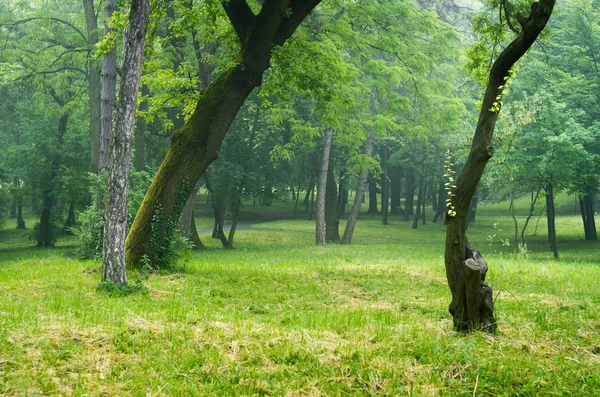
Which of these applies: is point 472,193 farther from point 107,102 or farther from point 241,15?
point 107,102

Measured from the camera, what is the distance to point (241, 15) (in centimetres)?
1265

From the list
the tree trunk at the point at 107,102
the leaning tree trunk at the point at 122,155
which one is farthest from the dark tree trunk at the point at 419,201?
the leaning tree trunk at the point at 122,155

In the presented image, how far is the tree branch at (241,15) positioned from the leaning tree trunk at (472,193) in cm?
753

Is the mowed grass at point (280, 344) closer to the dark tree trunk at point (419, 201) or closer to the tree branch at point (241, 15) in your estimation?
the tree branch at point (241, 15)

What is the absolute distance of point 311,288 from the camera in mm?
10758

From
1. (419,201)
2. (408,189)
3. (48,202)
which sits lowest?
(48,202)

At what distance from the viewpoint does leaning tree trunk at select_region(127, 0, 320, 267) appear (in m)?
12.3

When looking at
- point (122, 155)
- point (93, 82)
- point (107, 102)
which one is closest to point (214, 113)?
point (122, 155)

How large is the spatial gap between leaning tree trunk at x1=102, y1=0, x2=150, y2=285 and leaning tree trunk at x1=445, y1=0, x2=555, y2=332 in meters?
5.81

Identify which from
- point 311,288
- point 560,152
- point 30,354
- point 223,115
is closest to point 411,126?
point 560,152

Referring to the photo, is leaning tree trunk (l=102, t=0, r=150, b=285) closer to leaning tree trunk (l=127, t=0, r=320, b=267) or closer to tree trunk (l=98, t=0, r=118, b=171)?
leaning tree trunk (l=127, t=0, r=320, b=267)

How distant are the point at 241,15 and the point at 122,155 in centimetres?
510

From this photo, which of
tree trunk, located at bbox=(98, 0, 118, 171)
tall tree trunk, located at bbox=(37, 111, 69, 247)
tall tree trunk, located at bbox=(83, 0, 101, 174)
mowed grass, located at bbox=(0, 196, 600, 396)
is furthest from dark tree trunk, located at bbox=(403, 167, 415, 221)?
mowed grass, located at bbox=(0, 196, 600, 396)

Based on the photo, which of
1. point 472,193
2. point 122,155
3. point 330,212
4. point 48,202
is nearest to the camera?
point 472,193
